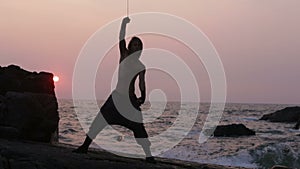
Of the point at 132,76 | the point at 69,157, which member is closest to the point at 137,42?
the point at 132,76

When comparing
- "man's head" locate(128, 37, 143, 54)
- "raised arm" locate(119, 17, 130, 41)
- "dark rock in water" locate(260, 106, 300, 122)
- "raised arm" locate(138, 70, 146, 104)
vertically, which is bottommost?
"dark rock in water" locate(260, 106, 300, 122)

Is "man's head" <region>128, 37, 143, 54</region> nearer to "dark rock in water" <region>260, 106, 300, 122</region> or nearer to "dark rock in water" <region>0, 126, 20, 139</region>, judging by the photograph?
"dark rock in water" <region>0, 126, 20, 139</region>

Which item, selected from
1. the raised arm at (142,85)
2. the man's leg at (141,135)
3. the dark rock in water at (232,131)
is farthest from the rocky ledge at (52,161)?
the dark rock in water at (232,131)

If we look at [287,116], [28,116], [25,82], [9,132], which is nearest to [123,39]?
[28,116]

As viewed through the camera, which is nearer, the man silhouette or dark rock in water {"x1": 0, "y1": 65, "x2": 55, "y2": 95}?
the man silhouette

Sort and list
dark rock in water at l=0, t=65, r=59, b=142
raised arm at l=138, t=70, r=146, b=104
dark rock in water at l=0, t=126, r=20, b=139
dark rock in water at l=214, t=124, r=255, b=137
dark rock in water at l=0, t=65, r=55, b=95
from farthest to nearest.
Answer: dark rock in water at l=214, t=124, r=255, b=137 < dark rock in water at l=0, t=65, r=55, b=95 < dark rock in water at l=0, t=65, r=59, b=142 < dark rock in water at l=0, t=126, r=20, b=139 < raised arm at l=138, t=70, r=146, b=104

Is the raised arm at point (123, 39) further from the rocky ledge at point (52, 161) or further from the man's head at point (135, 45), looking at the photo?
the rocky ledge at point (52, 161)

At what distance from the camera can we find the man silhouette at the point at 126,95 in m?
7.88

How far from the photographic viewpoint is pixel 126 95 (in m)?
7.89

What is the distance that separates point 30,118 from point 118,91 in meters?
2.21

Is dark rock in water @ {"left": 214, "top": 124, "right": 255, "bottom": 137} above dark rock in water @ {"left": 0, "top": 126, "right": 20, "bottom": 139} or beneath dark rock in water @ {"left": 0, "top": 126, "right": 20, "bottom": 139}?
beneath

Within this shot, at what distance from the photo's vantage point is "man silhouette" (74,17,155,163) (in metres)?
7.88

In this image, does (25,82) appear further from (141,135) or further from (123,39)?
(141,135)

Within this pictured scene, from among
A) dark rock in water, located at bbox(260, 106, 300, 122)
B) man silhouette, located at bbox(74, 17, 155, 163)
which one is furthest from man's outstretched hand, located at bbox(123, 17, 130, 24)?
dark rock in water, located at bbox(260, 106, 300, 122)
